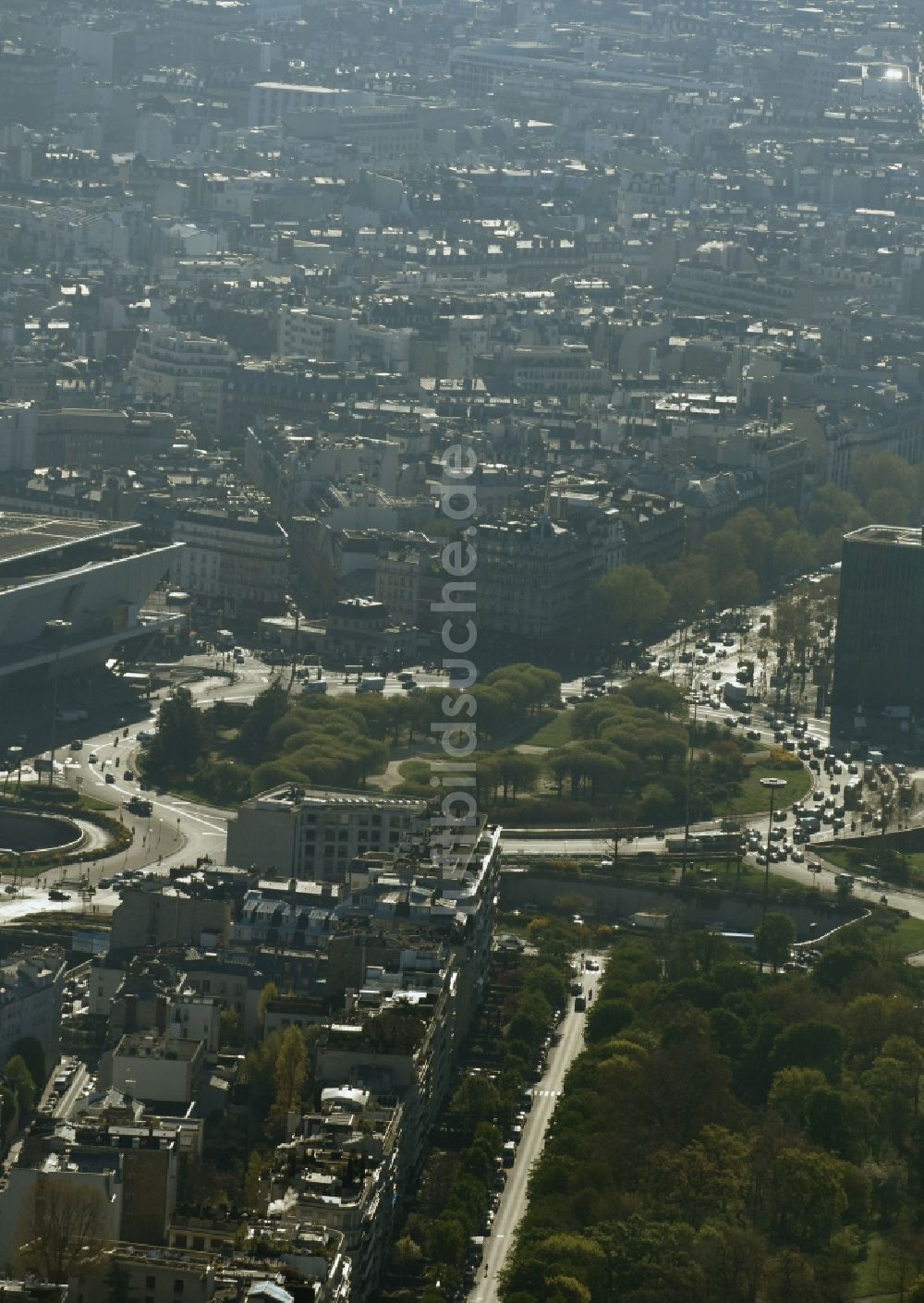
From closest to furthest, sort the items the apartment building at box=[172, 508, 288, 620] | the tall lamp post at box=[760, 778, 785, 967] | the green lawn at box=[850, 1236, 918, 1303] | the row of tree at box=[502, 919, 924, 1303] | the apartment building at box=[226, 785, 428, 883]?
the row of tree at box=[502, 919, 924, 1303] < the green lawn at box=[850, 1236, 918, 1303] < the apartment building at box=[226, 785, 428, 883] < the tall lamp post at box=[760, 778, 785, 967] < the apartment building at box=[172, 508, 288, 620]

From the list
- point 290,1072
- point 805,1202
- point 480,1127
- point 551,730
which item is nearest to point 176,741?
point 551,730

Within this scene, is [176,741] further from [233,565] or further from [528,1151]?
[528,1151]

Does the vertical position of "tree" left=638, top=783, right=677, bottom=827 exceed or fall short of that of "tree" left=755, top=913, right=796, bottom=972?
it falls short

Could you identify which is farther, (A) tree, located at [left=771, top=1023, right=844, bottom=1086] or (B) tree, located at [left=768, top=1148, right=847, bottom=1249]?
(A) tree, located at [left=771, top=1023, right=844, bottom=1086]

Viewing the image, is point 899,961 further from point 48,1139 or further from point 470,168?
point 470,168

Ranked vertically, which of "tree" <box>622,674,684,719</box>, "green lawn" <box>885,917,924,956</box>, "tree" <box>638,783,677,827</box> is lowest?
"tree" <box>622,674,684,719</box>

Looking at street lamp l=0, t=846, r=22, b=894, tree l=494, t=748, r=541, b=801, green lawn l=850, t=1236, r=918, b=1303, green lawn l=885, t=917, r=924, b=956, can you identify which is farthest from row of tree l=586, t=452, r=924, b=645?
green lawn l=850, t=1236, r=918, b=1303

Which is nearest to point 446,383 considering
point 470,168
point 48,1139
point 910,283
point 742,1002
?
point 910,283

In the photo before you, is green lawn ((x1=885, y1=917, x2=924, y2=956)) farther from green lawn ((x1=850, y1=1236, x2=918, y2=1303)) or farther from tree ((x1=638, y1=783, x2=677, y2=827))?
green lawn ((x1=850, y1=1236, x2=918, y2=1303))
